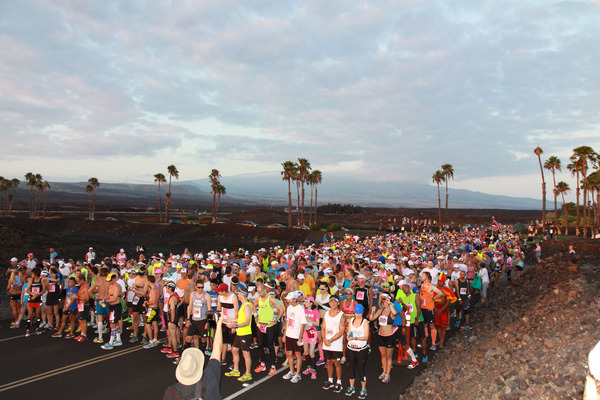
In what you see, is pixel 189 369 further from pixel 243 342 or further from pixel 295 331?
pixel 243 342

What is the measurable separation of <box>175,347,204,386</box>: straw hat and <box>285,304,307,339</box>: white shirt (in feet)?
14.1

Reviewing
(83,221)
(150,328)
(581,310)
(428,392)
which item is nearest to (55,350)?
(150,328)

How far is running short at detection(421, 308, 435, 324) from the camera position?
9289 mm

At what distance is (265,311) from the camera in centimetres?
805

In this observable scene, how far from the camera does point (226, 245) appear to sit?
144ft

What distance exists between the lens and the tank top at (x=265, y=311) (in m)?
8.01

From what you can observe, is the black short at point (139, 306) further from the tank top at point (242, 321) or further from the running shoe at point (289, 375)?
the running shoe at point (289, 375)

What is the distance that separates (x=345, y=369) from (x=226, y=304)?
3.20 m

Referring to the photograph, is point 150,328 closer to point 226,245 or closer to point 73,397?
point 73,397

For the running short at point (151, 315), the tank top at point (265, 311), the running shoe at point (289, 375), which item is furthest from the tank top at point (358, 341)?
the running short at point (151, 315)

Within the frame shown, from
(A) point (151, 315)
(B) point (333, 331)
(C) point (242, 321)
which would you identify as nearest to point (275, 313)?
(C) point (242, 321)

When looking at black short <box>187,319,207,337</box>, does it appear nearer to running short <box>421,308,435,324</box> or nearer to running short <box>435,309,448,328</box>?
running short <box>421,308,435,324</box>

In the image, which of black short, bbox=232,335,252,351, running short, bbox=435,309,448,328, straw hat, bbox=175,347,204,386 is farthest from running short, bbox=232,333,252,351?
running short, bbox=435,309,448,328

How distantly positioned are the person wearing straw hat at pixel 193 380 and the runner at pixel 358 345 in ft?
13.2
